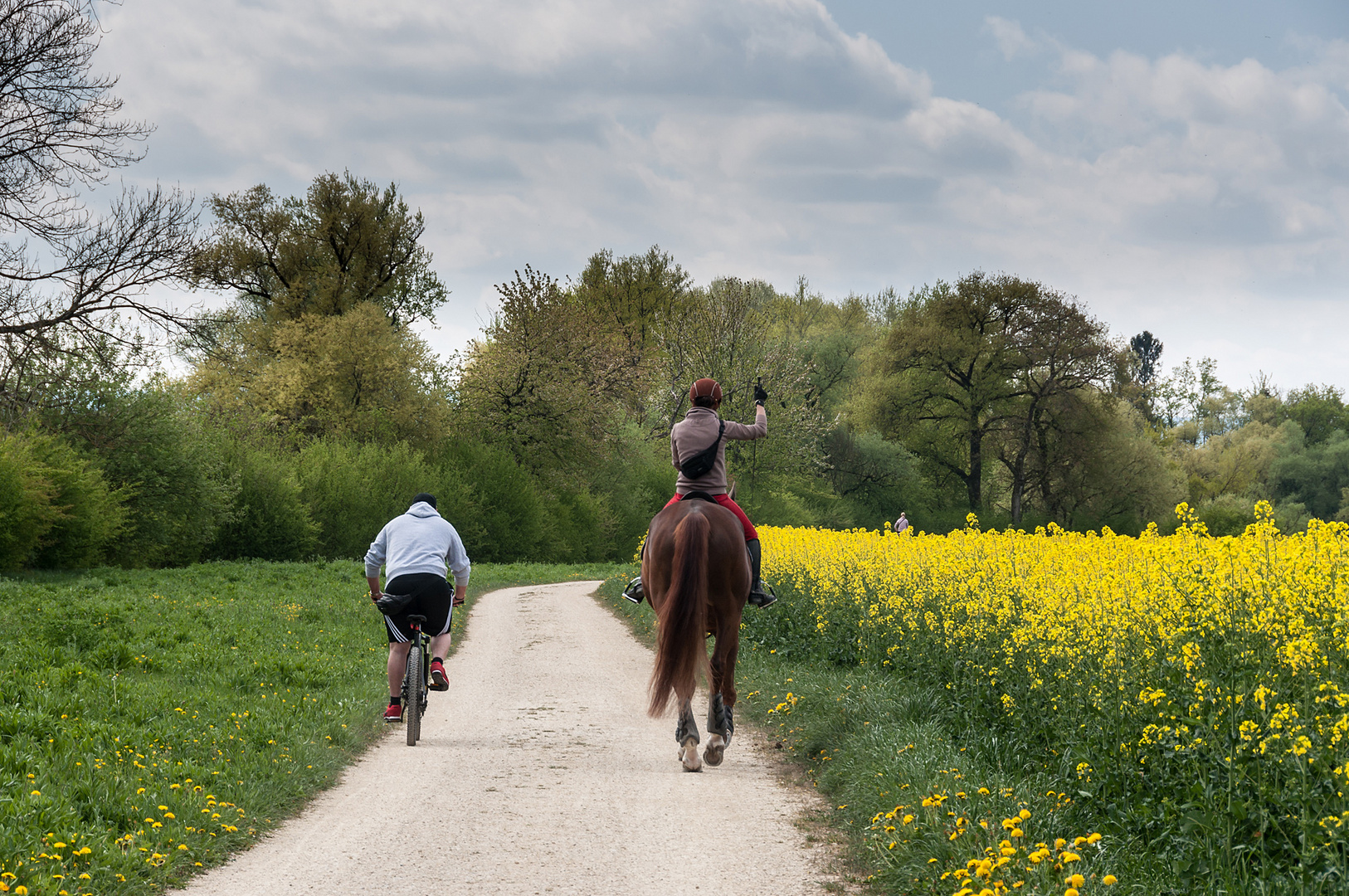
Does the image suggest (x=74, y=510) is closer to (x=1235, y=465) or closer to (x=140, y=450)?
(x=140, y=450)

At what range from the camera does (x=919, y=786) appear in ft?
19.4

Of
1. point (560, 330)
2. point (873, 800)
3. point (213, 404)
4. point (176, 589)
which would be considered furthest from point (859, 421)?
point (873, 800)

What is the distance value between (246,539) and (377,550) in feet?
83.3

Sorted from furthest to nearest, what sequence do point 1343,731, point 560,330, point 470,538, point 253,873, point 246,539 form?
point 560,330 < point 470,538 < point 246,539 < point 253,873 < point 1343,731

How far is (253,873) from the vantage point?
529 centimetres

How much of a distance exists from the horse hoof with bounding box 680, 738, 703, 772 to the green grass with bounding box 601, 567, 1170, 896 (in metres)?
0.83

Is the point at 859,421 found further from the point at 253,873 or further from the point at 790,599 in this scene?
the point at 253,873

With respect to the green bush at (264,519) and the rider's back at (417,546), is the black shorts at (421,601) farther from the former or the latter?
the green bush at (264,519)

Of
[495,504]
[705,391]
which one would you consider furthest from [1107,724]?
[495,504]

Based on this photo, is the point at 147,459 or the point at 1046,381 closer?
the point at 147,459

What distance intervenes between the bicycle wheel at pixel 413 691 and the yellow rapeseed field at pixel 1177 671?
4.27m

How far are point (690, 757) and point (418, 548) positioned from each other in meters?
2.91

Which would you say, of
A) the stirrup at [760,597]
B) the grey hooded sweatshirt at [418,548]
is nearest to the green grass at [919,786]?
the stirrup at [760,597]

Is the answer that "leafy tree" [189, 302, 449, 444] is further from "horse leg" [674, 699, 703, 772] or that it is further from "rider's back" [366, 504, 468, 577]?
"horse leg" [674, 699, 703, 772]
